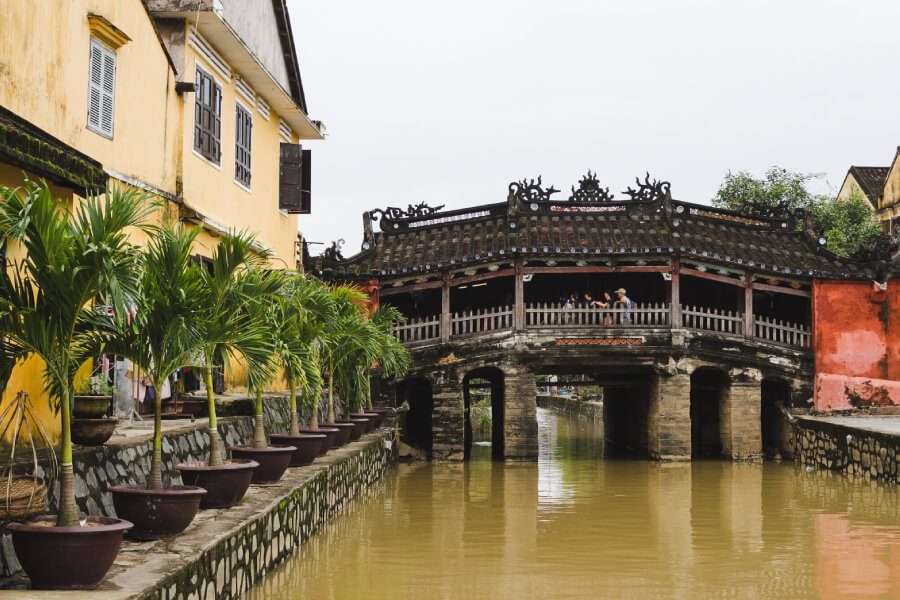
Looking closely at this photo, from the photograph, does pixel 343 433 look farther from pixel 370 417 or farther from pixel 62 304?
pixel 62 304

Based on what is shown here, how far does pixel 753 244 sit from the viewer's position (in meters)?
24.6

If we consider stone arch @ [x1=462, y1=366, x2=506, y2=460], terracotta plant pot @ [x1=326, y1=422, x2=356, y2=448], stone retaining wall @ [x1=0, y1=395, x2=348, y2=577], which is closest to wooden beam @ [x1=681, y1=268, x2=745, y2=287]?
stone arch @ [x1=462, y1=366, x2=506, y2=460]

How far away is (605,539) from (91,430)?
6888 mm

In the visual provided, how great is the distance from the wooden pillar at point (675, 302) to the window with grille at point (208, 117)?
11.2 m

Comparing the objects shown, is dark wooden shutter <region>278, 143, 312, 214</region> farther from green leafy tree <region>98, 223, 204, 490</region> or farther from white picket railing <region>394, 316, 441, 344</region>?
green leafy tree <region>98, 223, 204, 490</region>

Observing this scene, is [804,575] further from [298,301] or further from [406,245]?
[406,245]

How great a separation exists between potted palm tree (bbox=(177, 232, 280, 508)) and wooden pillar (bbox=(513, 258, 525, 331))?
13.7 metres

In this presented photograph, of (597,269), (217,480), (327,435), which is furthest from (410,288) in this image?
(217,480)

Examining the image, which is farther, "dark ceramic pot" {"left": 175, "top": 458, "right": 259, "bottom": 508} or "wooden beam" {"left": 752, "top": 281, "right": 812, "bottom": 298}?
"wooden beam" {"left": 752, "top": 281, "right": 812, "bottom": 298}

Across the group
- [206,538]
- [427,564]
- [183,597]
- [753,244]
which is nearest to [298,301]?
[427,564]

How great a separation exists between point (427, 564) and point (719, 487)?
9.00 meters

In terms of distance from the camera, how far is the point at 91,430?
7.90 m

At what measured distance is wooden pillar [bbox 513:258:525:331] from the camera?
901 inches

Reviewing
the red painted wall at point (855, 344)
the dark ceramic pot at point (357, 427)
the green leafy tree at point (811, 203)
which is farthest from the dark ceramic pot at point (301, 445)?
the green leafy tree at point (811, 203)
